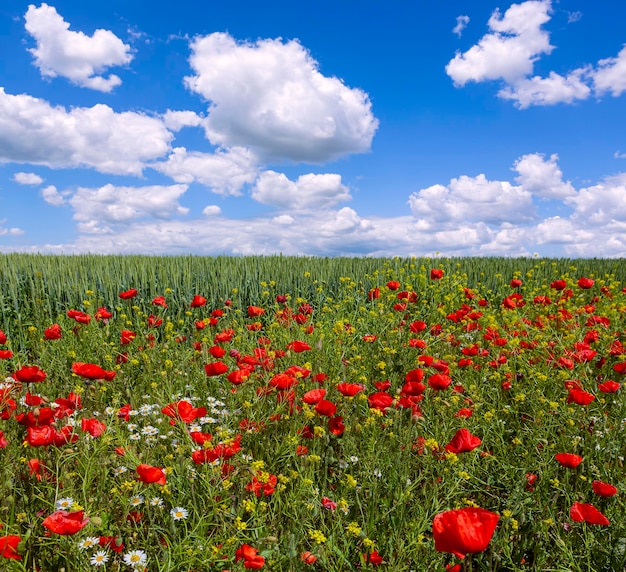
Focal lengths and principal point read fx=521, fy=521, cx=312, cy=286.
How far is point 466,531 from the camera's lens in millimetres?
Answer: 1384

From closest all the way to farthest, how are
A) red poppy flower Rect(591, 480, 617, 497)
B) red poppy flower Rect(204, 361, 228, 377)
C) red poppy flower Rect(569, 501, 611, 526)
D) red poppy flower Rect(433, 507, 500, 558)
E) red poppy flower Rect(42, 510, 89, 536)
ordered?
red poppy flower Rect(433, 507, 500, 558), red poppy flower Rect(42, 510, 89, 536), red poppy flower Rect(569, 501, 611, 526), red poppy flower Rect(591, 480, 617, 497), red poppy flower Rect(204, 361, 228, 377)

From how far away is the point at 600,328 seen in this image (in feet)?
16.9

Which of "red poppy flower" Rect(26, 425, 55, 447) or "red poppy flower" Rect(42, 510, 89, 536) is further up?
"red poppy flower" Rect(26, 425, 55, 447)

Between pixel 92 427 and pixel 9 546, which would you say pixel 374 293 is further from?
pixel 9 546

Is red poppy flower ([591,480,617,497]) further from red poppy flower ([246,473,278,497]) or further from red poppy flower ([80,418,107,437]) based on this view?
red poppy flower ([80,418,107,437])

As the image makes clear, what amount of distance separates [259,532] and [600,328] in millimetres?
4264

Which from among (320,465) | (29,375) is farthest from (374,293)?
(29,375)

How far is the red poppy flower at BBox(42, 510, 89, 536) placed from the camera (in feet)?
5.74

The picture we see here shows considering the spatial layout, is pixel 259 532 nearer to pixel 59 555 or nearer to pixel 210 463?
pixel 210 463

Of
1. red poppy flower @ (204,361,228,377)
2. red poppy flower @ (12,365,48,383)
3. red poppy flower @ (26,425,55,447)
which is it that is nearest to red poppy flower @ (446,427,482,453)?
red poppy flower @ (204,361,228,377)

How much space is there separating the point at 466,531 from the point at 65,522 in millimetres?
1326

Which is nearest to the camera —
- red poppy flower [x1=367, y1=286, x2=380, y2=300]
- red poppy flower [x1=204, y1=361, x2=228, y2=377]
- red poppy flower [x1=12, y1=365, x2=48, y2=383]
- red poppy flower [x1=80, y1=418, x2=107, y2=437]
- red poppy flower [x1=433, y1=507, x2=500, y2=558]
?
red poppy flower [x1=433, y1=507, x2=500, y2=558]

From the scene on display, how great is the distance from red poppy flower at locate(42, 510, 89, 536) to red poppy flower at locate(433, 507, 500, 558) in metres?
1.20

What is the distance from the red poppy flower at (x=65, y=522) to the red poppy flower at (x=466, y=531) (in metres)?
1.20
